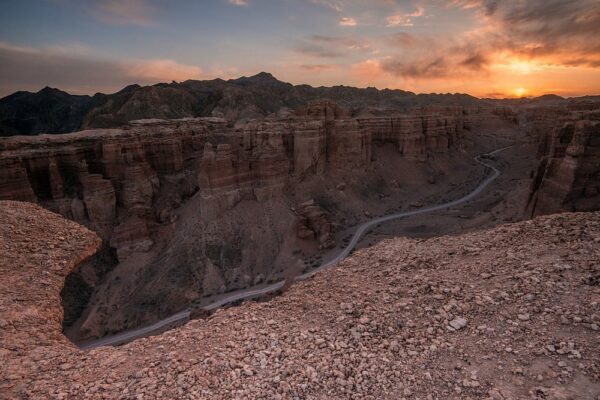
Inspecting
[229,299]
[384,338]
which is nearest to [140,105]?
[229,299]

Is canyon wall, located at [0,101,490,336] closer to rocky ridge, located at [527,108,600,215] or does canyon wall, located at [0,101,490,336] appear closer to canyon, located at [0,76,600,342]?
canyon, located at [0,76,600,342]

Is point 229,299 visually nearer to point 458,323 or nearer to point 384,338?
point 384,338

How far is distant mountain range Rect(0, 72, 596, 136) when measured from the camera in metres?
92.0

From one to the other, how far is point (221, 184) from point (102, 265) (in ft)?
43.5

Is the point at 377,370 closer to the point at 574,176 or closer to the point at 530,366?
the point at 530,366

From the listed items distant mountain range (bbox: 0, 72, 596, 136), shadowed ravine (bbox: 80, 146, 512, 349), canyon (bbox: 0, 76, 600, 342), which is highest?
distant mountain range (bbox: 0, 72, 596, 136)

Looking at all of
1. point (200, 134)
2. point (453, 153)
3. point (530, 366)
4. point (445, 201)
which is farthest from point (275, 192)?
point (453, 153)

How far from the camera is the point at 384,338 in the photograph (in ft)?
25.5

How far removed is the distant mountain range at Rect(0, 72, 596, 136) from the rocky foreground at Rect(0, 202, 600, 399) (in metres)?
72.1

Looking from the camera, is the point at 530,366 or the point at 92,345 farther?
the point at 92,345

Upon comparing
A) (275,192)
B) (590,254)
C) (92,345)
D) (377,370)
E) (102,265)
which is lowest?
(92,345)

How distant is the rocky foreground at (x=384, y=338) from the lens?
6434 mm

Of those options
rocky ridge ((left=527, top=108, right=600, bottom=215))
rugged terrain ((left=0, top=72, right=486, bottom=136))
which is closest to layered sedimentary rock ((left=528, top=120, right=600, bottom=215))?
rocky ridge ((left=527, top=108, right=600, bottom=215))

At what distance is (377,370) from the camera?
22.8ft
